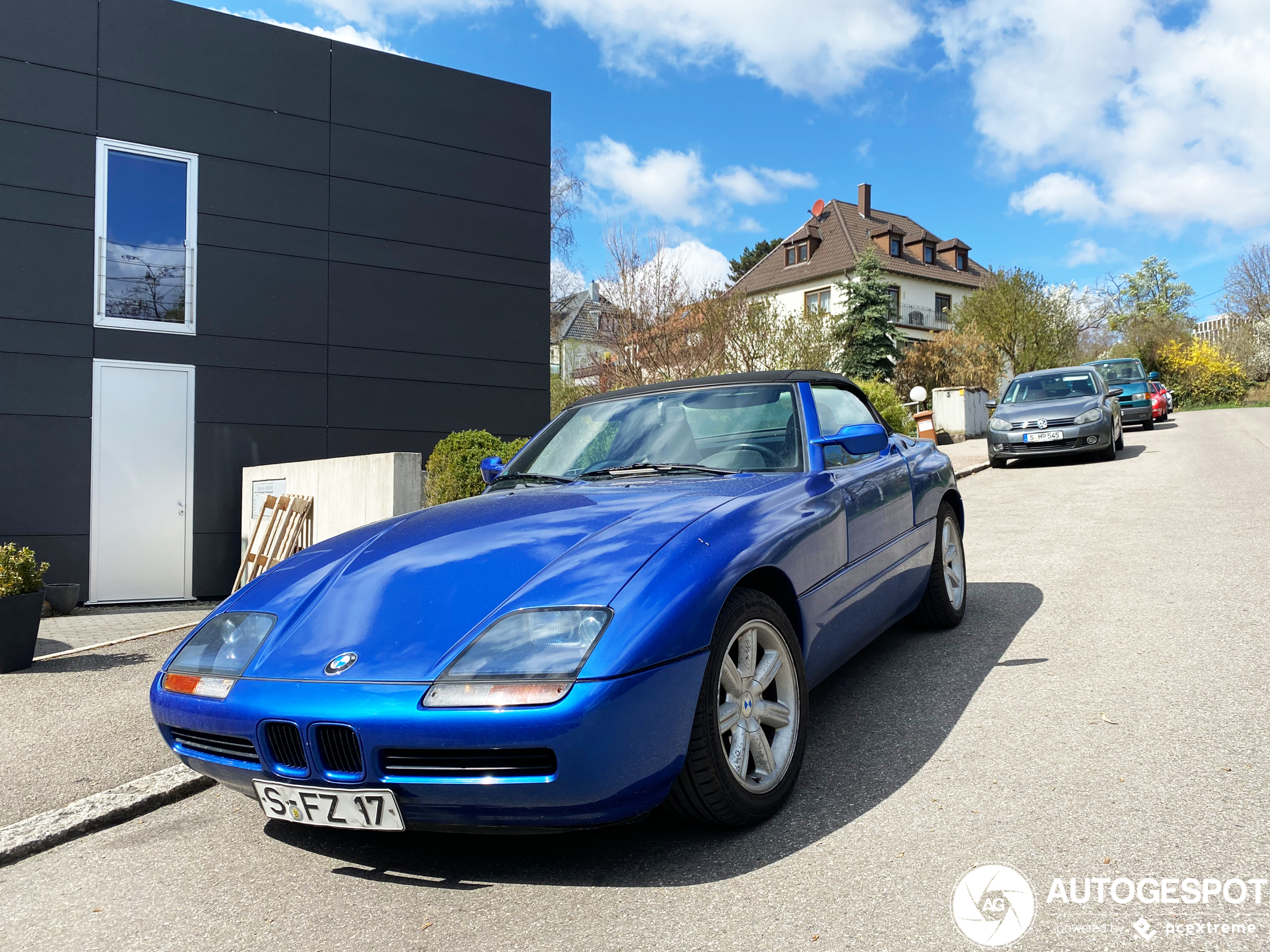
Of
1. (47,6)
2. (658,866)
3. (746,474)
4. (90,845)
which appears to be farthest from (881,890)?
(47,6)

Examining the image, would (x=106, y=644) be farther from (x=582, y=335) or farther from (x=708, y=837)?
(x=582, y=335)

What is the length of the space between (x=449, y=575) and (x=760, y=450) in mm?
1506

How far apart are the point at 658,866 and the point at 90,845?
2.17 m

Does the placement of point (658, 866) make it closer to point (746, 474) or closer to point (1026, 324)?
point (746, 474)

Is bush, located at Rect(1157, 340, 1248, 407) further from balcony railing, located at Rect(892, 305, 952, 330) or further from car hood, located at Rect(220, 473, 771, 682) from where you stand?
car hood, located at Rect(220, 473, 771, 682)

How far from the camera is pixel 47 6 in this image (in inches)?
430

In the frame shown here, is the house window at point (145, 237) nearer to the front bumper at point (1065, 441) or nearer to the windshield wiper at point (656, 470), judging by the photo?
the windshield wiper at point (656, 470)

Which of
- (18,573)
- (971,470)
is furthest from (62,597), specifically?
(971,470)

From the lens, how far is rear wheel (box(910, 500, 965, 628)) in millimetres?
5004

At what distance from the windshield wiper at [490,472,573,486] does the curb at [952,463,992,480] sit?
1097cm

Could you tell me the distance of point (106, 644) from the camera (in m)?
7.38

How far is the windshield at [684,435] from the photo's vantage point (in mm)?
3816

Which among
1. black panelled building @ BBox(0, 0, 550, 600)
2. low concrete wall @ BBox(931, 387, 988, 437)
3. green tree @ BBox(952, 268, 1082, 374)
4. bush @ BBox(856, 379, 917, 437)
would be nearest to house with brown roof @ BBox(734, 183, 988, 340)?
green tree @ BBox(952, 268, 1082, 374)

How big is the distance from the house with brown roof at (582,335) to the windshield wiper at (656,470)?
21.6 m
